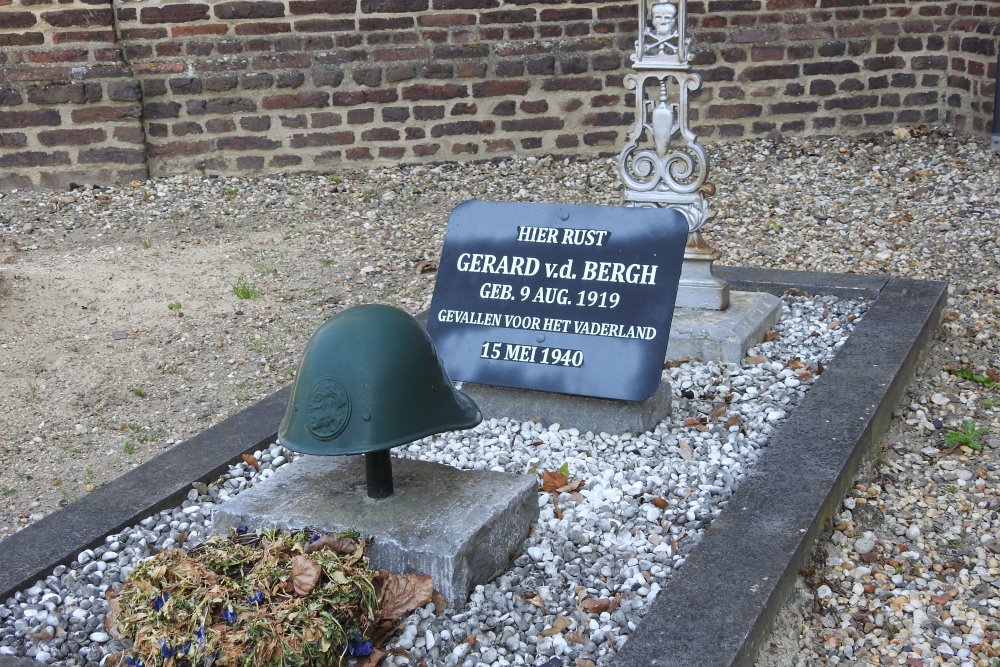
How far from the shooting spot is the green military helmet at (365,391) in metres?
3.02

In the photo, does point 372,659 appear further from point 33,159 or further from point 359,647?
point 33,159

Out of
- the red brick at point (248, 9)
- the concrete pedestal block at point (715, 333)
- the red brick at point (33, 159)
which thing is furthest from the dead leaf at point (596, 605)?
the red brick at point (33, 159)

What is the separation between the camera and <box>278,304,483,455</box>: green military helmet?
9.91ft

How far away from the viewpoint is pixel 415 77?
8508 millimetres

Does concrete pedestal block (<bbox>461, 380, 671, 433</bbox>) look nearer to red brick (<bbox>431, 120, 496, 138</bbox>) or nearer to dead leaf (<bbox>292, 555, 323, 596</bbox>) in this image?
dead leaf (<bbox>292, 555, 323, 596</bbox>)

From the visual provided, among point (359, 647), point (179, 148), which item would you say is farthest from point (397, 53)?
point (359, 647)

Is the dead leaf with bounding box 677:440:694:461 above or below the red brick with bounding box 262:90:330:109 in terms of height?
below

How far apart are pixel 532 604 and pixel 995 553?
1628 mm

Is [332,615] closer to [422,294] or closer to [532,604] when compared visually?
[532,604]

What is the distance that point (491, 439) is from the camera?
419cm

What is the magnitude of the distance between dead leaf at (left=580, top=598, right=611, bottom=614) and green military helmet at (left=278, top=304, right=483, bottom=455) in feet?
1.99

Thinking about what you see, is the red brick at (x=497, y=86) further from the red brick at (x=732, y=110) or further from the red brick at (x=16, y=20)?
the red brick at (x=16, y=20)

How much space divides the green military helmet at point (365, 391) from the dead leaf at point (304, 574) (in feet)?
1.00

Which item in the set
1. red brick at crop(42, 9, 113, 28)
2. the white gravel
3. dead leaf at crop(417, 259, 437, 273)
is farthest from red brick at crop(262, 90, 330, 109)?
the white gravel
